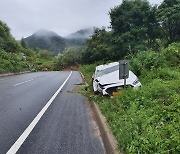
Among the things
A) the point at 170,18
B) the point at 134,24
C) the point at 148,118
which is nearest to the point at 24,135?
the point at 148,118

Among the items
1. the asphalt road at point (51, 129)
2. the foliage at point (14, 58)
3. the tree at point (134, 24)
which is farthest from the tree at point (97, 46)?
the asphalt road at point (51, 129)

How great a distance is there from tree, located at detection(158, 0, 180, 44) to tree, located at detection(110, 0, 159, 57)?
1076mm

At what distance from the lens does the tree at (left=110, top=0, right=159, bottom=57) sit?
2878 cm

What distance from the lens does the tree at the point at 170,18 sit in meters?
26.3

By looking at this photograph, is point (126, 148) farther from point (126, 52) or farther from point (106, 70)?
point (126, 52)

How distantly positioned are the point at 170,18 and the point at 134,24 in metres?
4.34

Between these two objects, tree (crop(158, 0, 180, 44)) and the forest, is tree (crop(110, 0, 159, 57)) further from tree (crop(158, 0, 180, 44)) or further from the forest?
tree (crop(158, 0, 180, 44))

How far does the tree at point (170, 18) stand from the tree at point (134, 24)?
42.3 inches

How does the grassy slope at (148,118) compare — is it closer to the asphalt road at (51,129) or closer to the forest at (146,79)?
the forest at (146,79)

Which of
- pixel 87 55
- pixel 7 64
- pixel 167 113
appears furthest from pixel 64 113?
pixel 87 55

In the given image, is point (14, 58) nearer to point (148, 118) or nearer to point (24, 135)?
point (24, 135)

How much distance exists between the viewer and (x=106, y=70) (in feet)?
46.7

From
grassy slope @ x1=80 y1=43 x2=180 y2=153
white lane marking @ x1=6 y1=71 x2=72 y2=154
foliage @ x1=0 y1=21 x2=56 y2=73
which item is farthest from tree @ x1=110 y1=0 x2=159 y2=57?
white lane marking @ x1=6 y1=71 x2=72 y2=154

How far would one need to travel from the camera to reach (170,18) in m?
27.0
